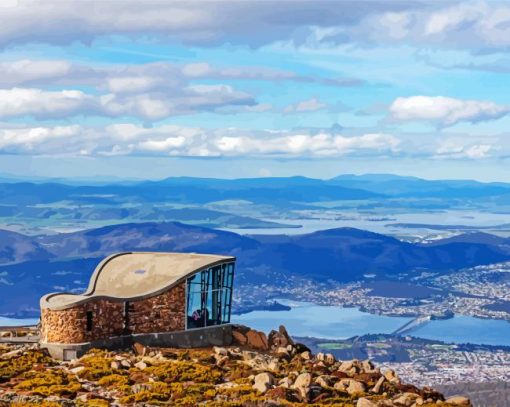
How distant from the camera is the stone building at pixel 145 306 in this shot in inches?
2319

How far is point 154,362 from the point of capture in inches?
2130

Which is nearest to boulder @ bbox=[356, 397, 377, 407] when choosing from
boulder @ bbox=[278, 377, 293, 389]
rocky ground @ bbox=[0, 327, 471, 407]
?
rocky ground @ bbox=[0, 327, 471, 407]

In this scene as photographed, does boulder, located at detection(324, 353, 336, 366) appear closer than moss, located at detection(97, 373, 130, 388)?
No

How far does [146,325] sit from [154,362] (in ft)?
31.1

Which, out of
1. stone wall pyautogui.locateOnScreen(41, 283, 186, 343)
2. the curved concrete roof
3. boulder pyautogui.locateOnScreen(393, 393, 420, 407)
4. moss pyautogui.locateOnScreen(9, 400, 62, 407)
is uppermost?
the curved concrete roof

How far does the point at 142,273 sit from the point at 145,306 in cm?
487

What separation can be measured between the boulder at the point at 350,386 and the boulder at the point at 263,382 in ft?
11.0

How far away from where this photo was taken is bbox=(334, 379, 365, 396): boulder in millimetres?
49438

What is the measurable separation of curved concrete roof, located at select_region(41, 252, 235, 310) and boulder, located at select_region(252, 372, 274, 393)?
52.6 feet

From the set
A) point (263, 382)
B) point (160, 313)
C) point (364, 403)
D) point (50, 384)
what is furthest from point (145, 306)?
point (364, 403)

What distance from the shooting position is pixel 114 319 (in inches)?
2419

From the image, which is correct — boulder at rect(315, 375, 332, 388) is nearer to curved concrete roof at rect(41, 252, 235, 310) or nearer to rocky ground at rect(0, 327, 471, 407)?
rocky ground at rect(0, 327, 471, 407)

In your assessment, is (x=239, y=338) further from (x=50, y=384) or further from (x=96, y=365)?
(x=50, y=384)

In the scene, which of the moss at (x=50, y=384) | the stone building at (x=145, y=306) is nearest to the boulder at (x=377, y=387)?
the moss at (x=50, y=384)
